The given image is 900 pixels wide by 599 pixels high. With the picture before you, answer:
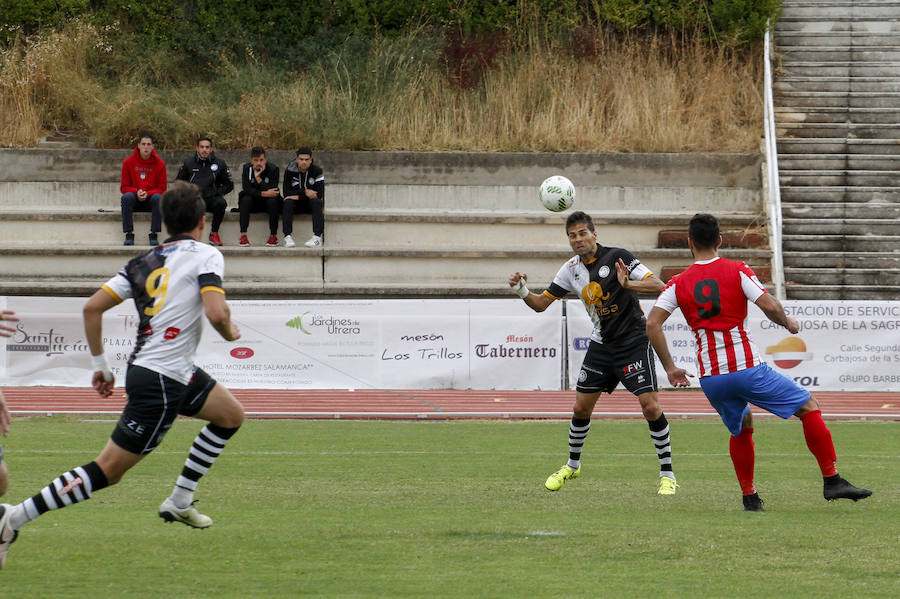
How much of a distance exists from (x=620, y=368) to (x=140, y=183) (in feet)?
45.5

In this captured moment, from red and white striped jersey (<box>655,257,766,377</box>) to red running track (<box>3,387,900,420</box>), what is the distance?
25.5ft

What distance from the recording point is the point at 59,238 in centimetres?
2145

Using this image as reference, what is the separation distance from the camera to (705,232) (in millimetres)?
7730

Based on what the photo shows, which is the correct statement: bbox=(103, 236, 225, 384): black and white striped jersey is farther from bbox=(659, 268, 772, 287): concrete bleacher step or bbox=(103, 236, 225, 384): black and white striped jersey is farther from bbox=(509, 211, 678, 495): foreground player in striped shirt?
bbox=(659, 268, 772, 287): concrete bleacher step

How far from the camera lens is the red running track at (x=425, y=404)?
15531 mm

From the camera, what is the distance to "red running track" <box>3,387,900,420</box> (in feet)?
51.0

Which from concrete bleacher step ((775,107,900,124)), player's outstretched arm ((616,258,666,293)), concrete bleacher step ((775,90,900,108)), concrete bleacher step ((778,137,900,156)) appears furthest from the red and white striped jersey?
concrete bleacher step ((775,90,900,108))

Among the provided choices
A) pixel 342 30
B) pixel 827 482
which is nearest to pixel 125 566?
pixel 827 482

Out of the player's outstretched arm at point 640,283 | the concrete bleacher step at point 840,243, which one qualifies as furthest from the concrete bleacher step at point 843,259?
the player's outstretched arm at point 640,283

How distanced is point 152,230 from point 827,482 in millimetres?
15007

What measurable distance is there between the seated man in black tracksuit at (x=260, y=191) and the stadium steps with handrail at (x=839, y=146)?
925 cm

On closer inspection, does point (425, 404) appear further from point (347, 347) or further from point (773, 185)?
point (773, 185)

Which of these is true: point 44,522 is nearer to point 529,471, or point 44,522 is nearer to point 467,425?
point 529,471

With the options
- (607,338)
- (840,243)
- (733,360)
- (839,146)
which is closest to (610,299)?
(607,338)
